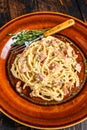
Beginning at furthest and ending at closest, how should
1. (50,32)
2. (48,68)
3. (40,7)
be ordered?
(40,7), (50,32), (48,68)

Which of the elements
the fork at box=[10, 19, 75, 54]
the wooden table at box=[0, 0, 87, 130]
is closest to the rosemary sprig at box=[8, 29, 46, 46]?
the fork at box=[10, 19, 75, 54]

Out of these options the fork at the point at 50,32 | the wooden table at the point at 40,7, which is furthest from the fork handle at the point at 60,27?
the wooden table at the point at 40,7

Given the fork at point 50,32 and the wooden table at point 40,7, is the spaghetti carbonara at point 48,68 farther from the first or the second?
the wooden table at point 40,7

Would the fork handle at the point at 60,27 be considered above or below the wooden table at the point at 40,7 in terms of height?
below

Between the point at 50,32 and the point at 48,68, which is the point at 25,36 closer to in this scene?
the point at 50,32

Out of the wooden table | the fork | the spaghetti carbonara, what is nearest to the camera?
the spaghetti carbonara

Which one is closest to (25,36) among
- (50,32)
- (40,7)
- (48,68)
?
(50,32)

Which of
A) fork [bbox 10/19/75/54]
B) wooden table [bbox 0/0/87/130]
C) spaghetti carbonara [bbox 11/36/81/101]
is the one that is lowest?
spaghetti carbonara [bbox 11/36/81/101]

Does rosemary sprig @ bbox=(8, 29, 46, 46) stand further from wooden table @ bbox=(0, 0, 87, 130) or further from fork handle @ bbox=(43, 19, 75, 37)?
wooden table @ bbox=(0, 0, 87, 130)

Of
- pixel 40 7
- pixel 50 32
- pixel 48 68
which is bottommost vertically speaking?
pixel 48 68
